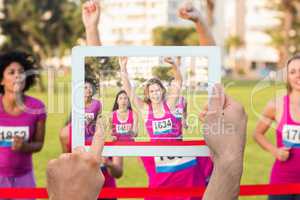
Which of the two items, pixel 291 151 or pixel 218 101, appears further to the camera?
pixel 291 151

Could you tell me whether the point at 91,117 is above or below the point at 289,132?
above

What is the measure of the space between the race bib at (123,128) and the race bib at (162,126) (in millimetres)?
97

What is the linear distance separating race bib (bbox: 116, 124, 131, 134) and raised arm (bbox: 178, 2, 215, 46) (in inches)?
51.7

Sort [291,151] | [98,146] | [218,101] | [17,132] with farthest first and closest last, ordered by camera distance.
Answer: [291,151] → [17,132] → [218,101] → [98,146]

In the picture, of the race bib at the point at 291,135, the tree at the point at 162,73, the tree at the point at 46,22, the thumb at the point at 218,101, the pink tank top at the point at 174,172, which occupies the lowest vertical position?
the pink tank top at the point at 174,172

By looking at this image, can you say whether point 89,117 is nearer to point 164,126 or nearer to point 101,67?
point 101,67

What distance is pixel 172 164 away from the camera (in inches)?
143

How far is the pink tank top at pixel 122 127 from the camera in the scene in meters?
2.39

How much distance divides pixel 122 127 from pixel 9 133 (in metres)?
1.79

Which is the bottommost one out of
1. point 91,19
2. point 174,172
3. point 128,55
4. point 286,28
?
point 174,172

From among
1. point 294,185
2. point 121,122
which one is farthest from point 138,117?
point 294,185

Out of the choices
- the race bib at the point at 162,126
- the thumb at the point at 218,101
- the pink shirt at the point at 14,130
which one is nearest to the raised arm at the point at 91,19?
the pink shirt at the point at 14,130

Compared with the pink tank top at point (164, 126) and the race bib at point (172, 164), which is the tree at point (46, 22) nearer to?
the race bib at point (172, 164)

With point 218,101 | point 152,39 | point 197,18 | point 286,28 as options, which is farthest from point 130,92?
point 152,39
